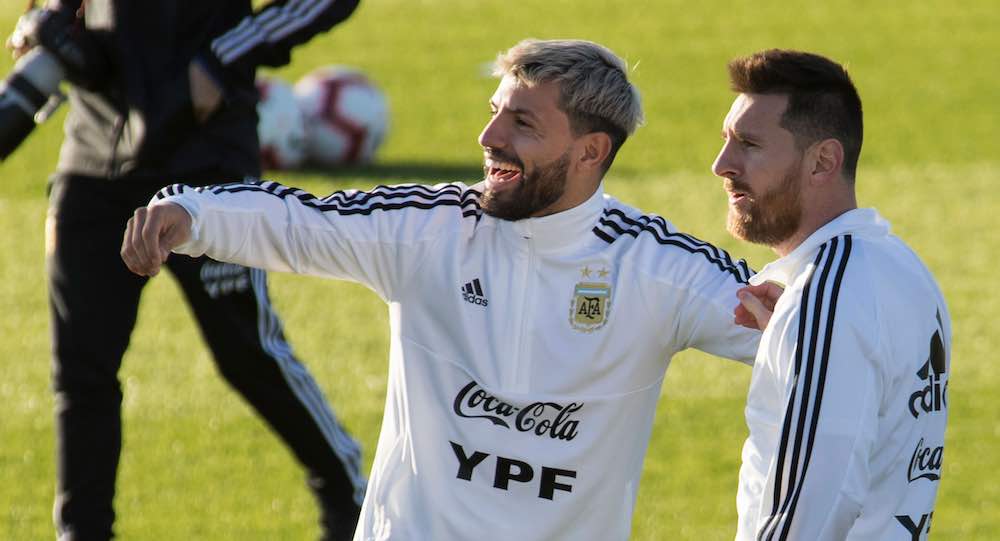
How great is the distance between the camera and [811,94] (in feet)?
12.0

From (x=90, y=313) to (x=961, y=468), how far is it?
3688 millimetres

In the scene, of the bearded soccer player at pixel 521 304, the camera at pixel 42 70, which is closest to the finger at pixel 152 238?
the bearded soccer player at pixel 521 304

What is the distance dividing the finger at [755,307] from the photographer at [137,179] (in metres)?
2.27

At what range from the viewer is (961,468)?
24.0ft

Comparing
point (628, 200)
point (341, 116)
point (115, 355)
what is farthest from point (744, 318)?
point (341, 116)

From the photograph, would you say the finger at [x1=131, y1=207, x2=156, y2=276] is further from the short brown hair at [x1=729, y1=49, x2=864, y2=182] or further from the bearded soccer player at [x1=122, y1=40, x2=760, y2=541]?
the short brown hair at [x1=729, y1=49, x2=864, y2=182]

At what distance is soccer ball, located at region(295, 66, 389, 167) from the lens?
548 inches

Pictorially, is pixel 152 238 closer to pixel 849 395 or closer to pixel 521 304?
pixel 521 304

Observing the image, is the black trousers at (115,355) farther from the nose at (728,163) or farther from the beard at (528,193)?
the nose at (728,163)

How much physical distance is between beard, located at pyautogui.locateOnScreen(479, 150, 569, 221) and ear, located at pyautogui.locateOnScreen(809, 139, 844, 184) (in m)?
0.73

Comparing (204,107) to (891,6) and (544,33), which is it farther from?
(891,6)

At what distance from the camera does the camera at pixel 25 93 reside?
220 inches

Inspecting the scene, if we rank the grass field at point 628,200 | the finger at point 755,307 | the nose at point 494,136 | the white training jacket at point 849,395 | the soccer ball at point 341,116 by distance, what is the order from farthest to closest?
the soccer ball at point 341,116
the grass field at point 628,200
the nose at point 494,136
the finger at point 755,307
the white training jacket at point 849,395

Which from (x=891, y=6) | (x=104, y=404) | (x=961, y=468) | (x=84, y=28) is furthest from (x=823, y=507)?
(x=891, y=6)
